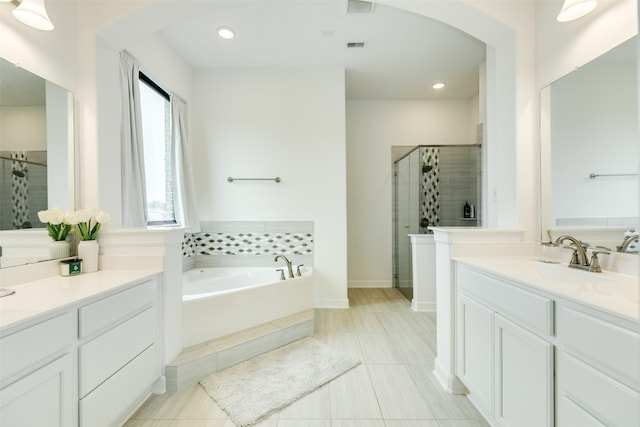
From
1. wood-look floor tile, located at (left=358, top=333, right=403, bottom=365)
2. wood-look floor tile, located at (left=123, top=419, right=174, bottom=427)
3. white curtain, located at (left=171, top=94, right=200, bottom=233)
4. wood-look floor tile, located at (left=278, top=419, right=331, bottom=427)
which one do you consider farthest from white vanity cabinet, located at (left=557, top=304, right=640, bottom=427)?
white curtain, located at (left=171, top=94, right=200, bottom=233)

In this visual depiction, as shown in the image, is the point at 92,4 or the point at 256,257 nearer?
the point at 92,4

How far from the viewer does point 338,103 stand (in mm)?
3268

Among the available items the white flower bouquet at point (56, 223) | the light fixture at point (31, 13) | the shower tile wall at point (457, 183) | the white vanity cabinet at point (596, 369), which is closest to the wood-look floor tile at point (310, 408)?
the white vanity cabinet at point (596, 369)

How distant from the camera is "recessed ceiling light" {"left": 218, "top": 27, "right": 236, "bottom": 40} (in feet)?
8.44

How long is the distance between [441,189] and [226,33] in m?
2.82

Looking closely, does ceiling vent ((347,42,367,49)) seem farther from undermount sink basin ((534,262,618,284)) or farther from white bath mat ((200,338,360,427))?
white bath mat ((200,338,360,427))

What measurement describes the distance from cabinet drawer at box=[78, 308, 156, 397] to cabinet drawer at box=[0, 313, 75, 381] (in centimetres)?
12

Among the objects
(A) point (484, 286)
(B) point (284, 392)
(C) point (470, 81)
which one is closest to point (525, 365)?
(A) point (484, 286)

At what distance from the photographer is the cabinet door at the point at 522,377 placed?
1.05 meters

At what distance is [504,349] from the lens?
128 centimetres

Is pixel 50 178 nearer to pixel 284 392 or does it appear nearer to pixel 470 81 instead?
pixel 284 392

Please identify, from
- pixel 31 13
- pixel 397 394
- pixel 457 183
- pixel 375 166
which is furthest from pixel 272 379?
pixel 375 166

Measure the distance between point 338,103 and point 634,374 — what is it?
3.11 m

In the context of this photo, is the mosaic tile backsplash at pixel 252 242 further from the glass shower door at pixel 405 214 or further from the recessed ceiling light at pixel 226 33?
the recessed ceiling light at pixel 226 33
